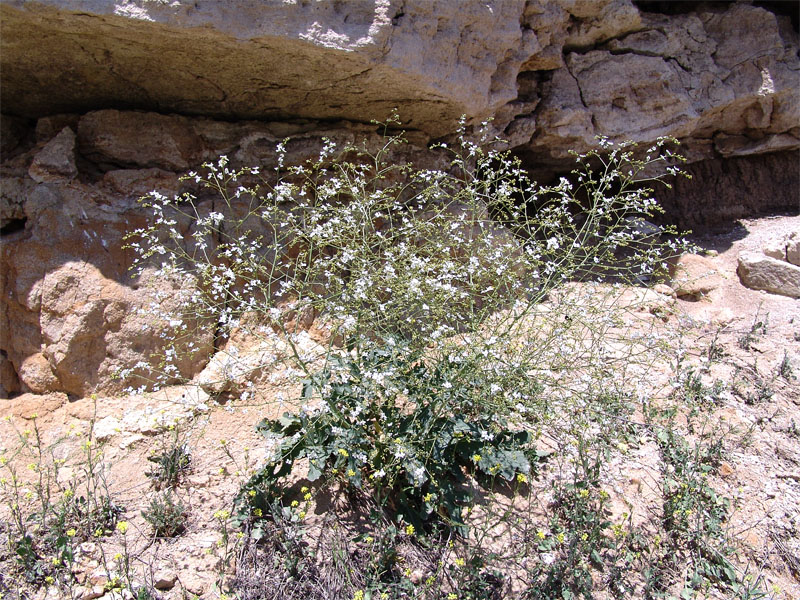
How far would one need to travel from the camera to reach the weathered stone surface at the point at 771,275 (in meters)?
4.14

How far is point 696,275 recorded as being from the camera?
4305mm

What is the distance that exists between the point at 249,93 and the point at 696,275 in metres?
3.42

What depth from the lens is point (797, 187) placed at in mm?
5031

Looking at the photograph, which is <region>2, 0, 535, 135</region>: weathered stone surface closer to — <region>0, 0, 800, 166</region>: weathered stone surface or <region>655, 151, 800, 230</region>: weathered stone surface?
<region>0, 0, 800, 166</region>: weathered stone surface

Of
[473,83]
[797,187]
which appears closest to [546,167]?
[473,83]

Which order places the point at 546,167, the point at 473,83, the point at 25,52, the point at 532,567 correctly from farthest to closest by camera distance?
the point at 546,167
the point at 473,83
the point at 25,52
the point at 532,567

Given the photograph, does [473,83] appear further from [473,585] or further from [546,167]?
[473,585]

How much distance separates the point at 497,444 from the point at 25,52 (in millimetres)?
3162

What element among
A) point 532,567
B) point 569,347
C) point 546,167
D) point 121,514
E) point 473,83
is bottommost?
point 121,514

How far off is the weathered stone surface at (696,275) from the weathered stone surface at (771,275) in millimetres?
190

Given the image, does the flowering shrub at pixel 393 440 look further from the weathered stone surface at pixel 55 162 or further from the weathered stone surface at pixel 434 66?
the weathered stone surface at pixel 55 162

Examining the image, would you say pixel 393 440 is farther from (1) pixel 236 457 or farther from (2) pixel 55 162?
(2) pixel 55 162

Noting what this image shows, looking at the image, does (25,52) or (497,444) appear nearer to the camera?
(497,444)

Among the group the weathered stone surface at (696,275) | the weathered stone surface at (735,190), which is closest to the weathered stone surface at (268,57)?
the weathered stone surface at (696,275)
